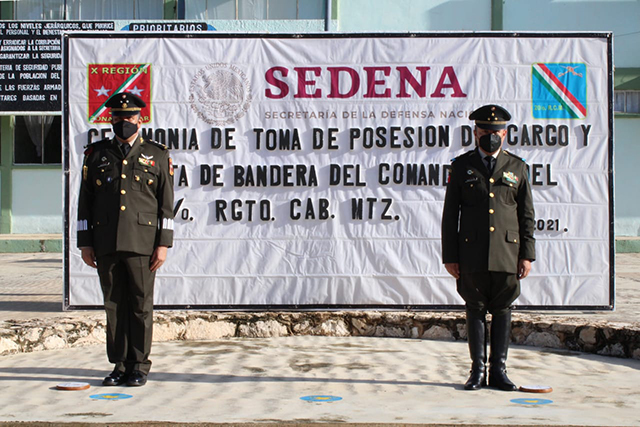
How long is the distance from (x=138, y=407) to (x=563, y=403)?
2.45 meters

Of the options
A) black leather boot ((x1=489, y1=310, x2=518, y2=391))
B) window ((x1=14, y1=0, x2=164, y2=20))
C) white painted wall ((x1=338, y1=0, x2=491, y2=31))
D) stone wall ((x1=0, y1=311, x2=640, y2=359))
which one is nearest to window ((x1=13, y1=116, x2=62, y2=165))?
window ((x1=14, y1=0, x2=164, y2=20))

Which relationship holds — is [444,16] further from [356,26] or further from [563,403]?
[563,403]

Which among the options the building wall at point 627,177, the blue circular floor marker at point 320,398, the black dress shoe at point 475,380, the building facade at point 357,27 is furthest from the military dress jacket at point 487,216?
the building wall at point 627,177

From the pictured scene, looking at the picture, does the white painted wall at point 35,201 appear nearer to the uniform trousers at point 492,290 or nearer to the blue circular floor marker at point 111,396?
the blue circular floor marker at point 111,396

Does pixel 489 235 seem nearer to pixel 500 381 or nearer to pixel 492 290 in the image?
pixel 492 290

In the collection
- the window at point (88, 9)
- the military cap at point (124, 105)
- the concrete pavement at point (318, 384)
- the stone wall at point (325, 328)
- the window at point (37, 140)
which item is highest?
the window at point (88, 9)

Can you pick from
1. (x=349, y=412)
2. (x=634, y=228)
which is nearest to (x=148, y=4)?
(x=634, y=228)

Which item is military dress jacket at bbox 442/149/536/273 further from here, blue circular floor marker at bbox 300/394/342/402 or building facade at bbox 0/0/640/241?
building facade at bbox 0/0/640/241

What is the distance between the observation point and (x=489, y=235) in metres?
5.50

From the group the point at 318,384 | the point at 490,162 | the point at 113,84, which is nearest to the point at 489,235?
the point at 490,162

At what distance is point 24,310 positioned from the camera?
8281 mm

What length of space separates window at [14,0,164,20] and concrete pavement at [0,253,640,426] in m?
13.4

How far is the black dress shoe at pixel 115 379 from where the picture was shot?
5578mm

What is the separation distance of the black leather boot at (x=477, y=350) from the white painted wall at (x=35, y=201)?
15636 mm
